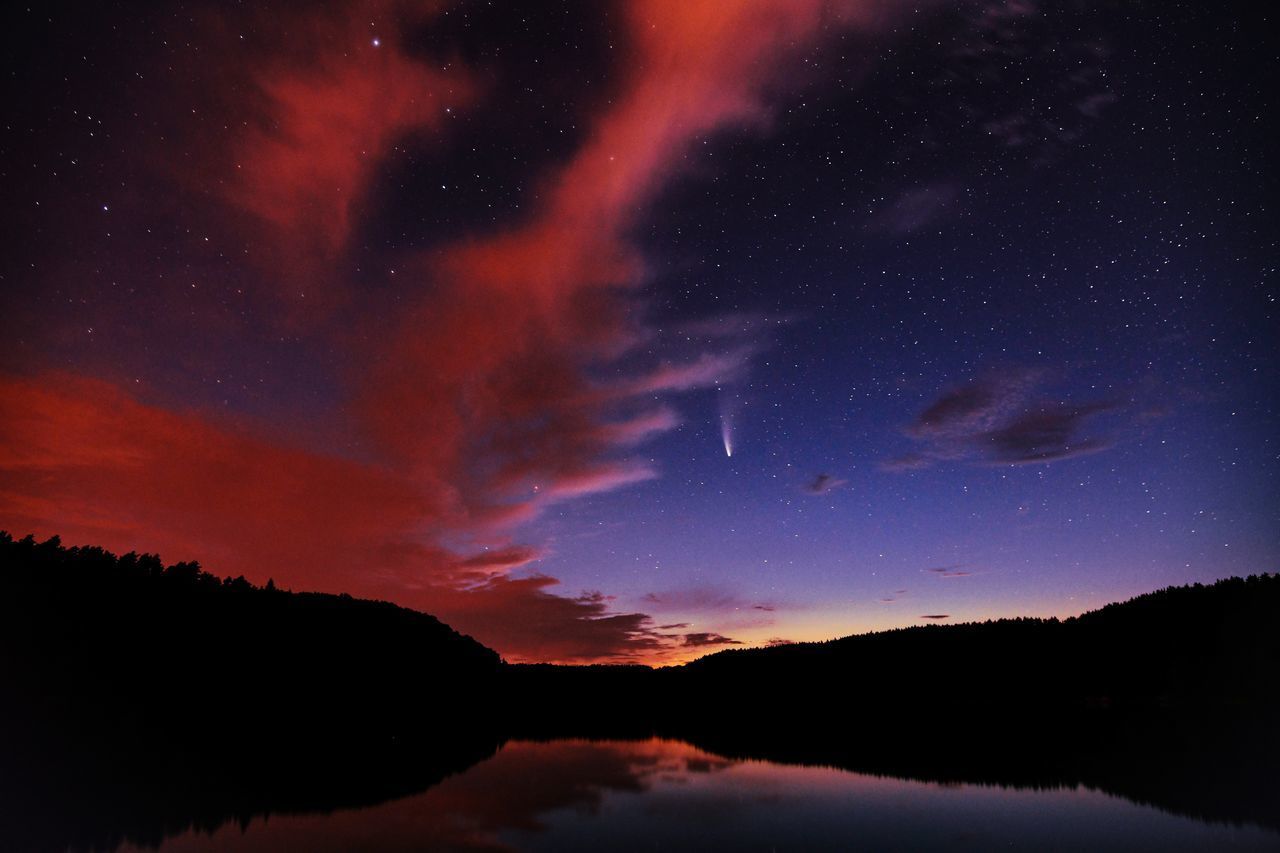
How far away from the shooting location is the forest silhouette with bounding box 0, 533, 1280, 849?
2916cm

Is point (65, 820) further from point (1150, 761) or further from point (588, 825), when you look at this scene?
point (1150, 761)

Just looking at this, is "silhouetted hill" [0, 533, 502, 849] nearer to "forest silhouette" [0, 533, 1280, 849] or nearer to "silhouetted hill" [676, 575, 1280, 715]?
"forest silhouette" [0, 533, 1280, 849]

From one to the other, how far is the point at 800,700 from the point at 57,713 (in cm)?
8613

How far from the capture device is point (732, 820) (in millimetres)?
22062

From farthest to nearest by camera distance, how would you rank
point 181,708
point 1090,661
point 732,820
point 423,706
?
point 423,706 → point 1090,661 → point 181,708 → point 732,820

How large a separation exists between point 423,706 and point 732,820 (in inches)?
3038

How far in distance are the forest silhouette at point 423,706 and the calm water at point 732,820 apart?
2.97 m

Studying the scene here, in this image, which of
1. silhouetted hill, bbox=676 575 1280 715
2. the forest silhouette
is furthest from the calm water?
silhouetted hill, bbox=676 575 1280 715

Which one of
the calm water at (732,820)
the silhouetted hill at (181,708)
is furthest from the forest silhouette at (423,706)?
the calm water at (732,820)

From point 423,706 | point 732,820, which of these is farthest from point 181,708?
point 732,820

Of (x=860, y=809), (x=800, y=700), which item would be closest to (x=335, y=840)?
(x=860, y=809)

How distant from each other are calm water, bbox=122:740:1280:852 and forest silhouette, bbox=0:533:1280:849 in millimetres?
2968

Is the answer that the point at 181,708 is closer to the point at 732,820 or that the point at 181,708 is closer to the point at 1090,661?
the point at 732,820

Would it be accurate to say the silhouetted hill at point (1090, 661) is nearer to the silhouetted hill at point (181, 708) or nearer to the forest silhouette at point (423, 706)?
the forest silhouette at point (423, 706)
